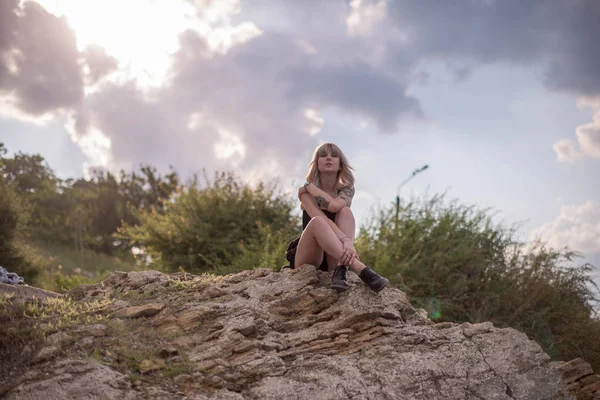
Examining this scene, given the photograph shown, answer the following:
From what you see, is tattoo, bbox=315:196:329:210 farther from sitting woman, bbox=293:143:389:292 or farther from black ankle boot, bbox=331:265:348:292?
black ankle boot, bbox=331:265:348:292

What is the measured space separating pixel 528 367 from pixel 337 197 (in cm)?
263

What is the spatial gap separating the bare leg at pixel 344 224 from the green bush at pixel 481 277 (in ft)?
16.7

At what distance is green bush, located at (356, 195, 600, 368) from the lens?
39.5ft

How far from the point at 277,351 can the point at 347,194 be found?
2.10m

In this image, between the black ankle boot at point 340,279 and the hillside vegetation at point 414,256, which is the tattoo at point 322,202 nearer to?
the black ankle boot at point 340,279

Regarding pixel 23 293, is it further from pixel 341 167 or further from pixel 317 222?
pixel 341 167

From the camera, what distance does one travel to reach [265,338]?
5.40 metres

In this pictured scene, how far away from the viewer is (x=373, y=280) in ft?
19.2

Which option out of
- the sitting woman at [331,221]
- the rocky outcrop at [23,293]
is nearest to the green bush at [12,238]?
the rocky outcrop at [23,293]

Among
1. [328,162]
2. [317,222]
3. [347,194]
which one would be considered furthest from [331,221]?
[328,162]

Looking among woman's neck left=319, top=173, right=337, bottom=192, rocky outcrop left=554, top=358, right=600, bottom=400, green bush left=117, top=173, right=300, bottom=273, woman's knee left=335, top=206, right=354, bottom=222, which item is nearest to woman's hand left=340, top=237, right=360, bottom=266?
woman's knee left=335, top=206, right=354, bottom=222

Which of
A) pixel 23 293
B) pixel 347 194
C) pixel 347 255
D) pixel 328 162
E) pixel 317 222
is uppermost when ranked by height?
pixel 328 162

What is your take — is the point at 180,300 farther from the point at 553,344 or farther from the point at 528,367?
the point at 553,344

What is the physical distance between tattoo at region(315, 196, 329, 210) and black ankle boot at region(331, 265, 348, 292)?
75 cm
